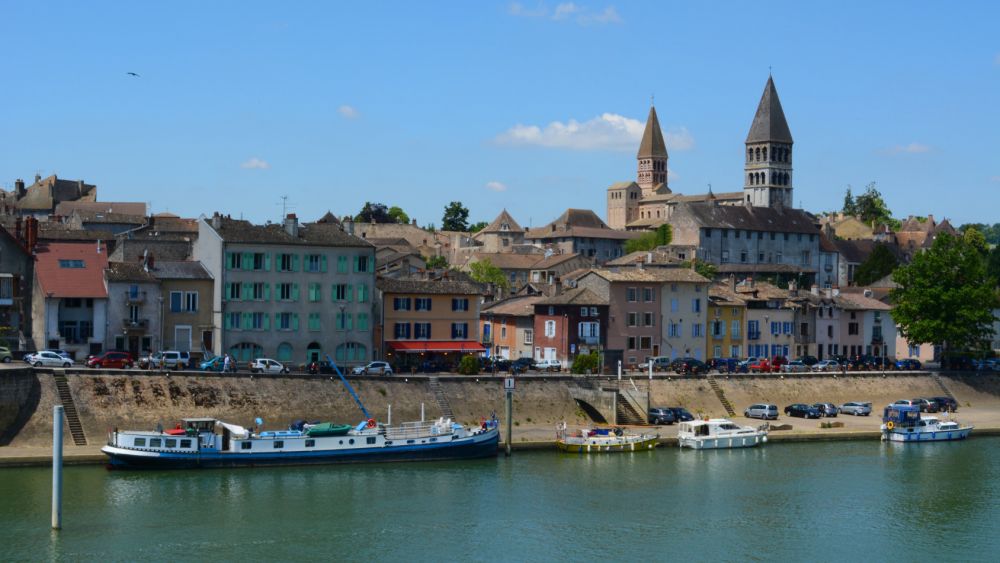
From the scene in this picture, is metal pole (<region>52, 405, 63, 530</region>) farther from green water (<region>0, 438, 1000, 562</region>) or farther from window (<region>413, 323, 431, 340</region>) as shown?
window (<region>413, 323, 431, 340</region>)

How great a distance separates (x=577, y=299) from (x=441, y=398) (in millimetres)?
18780

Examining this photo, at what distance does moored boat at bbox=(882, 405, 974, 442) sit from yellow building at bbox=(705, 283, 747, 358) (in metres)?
18.3

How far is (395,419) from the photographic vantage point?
76312 millimetres

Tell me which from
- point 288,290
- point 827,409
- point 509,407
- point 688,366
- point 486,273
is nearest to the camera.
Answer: point 509,407

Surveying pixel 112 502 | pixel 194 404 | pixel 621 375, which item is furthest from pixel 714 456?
pixel 112 502

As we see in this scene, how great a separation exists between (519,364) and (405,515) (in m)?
34.2

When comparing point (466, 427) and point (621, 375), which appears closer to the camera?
point (466, 427)

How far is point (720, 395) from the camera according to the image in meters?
88.2

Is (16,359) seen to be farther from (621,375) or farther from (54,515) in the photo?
(621,375)

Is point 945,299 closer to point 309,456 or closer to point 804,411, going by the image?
point 804,411

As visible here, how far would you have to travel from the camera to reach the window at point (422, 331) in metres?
89.9

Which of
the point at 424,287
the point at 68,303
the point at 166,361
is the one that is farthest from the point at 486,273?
the point at 166,361

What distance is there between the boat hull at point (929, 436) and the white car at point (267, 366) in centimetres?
3829

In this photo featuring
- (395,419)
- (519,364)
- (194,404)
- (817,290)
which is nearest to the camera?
(194,404)
